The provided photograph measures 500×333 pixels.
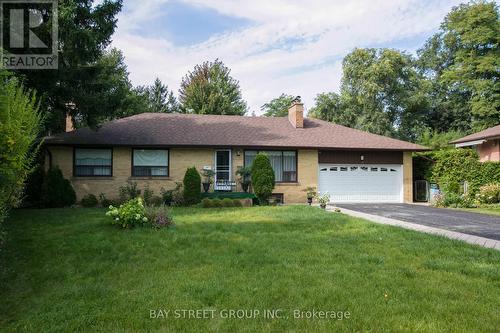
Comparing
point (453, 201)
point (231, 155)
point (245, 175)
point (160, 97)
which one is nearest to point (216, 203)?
point (245, 175)

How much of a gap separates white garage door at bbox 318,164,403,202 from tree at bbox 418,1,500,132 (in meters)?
16.8

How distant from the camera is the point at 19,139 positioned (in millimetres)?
5496

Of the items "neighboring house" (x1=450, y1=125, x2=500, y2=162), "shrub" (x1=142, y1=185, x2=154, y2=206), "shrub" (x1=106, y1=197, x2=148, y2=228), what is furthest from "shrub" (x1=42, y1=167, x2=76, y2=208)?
"neighboring house" (x1=450, y1=125, x2=500, y2=162)

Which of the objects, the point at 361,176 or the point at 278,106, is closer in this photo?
the point at 361,176

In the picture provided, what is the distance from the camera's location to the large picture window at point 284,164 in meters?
19.0

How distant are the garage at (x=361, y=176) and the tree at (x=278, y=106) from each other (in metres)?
24.0

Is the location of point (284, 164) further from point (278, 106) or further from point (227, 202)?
point (278, 106)

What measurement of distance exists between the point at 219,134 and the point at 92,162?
6.37 m

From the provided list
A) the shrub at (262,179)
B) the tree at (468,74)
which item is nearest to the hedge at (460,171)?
the shrub at (262,179)

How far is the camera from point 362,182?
19969 mm

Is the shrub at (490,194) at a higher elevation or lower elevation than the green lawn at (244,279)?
higher

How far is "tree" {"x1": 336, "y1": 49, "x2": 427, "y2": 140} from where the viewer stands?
35.7 m

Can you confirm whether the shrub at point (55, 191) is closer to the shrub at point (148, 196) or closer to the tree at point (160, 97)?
the shrub at point (148, 196)

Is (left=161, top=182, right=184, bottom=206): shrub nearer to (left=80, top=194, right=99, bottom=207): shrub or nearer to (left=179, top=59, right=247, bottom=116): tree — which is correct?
(left=80, top=194, right=99, bottom=207): shrub
